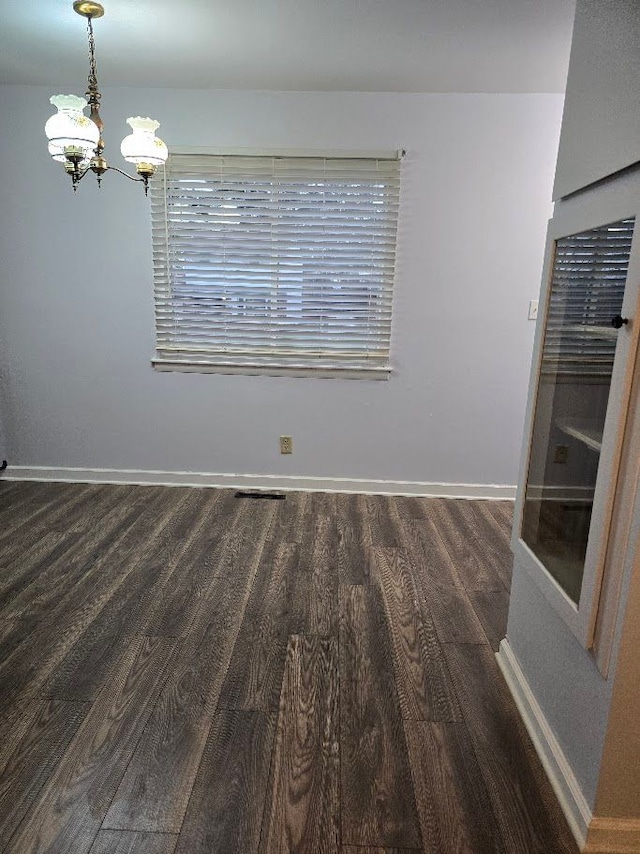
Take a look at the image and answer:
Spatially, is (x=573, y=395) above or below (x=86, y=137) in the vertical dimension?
below

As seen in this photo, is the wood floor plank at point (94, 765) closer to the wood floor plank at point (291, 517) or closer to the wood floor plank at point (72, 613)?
the wood floor plank at point (72, 613)

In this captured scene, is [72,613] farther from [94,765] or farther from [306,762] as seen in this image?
[306,762]

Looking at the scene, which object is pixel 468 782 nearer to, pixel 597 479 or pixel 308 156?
pixel 597 479

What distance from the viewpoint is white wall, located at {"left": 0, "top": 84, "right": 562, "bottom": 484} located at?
10.3ft

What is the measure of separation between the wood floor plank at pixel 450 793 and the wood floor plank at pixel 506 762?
1.2 inches

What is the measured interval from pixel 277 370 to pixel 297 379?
0.15 meters

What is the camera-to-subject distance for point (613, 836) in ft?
4.10

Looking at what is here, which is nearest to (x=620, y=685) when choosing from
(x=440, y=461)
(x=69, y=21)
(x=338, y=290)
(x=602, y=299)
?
(x=602, y=299)

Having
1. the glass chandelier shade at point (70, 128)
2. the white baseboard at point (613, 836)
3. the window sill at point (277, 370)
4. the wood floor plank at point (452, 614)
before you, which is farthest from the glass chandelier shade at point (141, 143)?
the white baseboard at point (613, 836)

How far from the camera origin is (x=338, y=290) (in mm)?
3328

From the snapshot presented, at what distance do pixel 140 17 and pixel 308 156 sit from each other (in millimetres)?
1168

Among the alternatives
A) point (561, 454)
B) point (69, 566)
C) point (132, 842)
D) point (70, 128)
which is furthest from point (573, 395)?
point (69, 566)

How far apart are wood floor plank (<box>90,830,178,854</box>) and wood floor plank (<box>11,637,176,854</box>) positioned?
28 mm

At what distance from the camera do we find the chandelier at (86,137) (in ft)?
6.15
